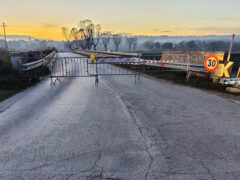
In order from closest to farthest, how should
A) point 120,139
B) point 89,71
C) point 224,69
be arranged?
point 120,139 → point 224,69 → point 89,71

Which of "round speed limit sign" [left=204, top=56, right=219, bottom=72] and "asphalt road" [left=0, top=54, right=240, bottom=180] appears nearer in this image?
"asphalt road" [left=0, top=54, right=240, bottom=180]

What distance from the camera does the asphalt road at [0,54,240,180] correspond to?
2.99 metres

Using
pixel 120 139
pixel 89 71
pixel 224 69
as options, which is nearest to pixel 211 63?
pixel 224 69

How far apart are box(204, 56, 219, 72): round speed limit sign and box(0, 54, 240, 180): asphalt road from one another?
2975 millimetres

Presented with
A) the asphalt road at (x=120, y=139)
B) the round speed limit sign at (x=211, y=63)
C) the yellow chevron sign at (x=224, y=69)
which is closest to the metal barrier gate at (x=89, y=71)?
the round speed limit sign at (x=211, y=63)

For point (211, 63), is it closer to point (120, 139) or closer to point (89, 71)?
point (120, 139)

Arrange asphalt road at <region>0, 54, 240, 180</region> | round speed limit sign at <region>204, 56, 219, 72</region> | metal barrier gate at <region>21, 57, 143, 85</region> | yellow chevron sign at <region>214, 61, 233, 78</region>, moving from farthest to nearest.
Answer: metal barrier gate at <region>21, 57, 143, 85</region>
round speed limit sign at <region>204, 56, 219, 72</region>
yellow chevron sign at <region>214, 61, 233, 78</region>
asphalt road at <region>0, 54, 240, 180</region>

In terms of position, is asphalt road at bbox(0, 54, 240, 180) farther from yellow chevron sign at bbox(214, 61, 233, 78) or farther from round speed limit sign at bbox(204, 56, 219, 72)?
round speed limit sign at bbox(204, 56, 219, 72)

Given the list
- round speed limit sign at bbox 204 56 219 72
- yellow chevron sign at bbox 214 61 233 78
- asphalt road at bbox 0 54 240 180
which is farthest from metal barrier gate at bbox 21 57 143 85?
asphalt road at bbox 0 54 240 180

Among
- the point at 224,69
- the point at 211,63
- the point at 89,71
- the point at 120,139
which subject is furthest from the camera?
the point at 89,71

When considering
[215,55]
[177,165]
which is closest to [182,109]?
[177,165]

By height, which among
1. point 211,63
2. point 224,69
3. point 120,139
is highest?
point 211,63

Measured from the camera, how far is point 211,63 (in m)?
9.34

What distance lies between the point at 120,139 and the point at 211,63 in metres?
7.53
